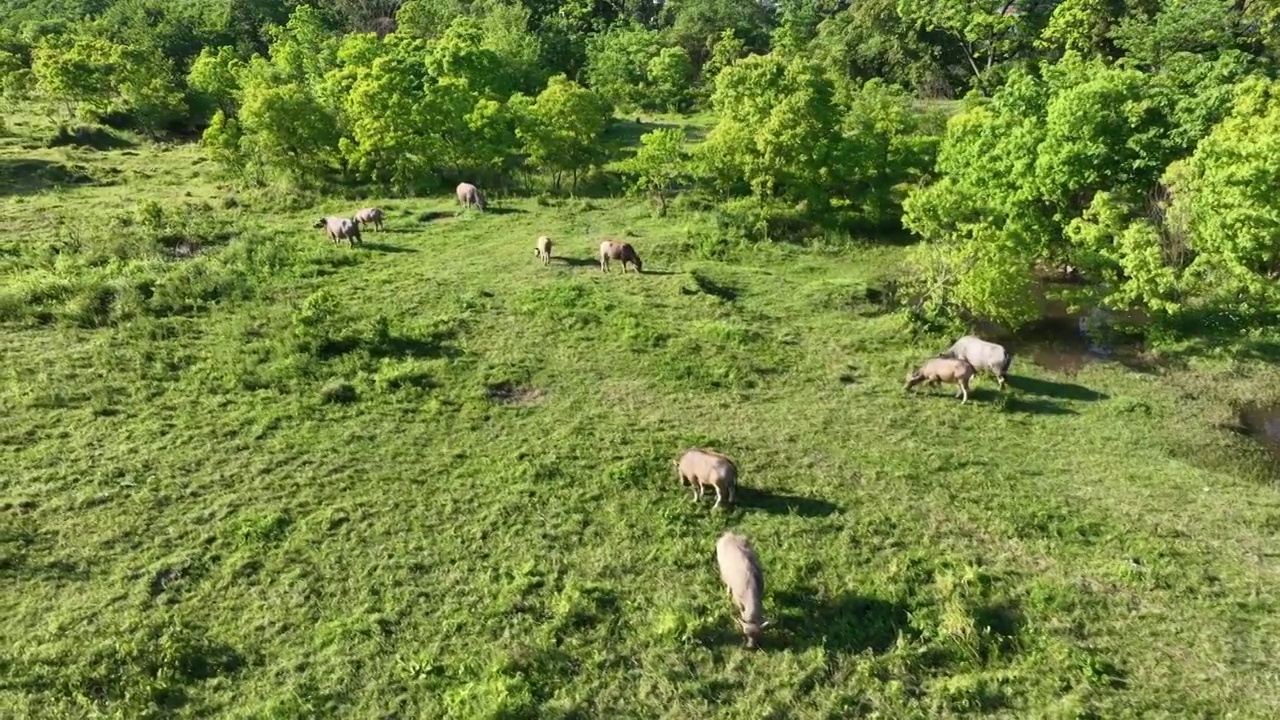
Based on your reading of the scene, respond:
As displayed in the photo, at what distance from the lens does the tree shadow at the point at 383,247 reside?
28.3m

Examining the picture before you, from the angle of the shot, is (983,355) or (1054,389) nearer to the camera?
(983,355)

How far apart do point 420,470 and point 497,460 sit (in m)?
1.59

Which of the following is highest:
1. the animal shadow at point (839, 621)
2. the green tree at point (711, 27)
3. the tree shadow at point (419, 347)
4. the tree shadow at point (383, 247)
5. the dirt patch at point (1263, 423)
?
the green tree at point (711, 27)

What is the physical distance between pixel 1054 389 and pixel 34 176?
43.5 meters

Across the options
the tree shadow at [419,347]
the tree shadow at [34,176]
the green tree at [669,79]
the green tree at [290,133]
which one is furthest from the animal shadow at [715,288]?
the green tree at [669,79]

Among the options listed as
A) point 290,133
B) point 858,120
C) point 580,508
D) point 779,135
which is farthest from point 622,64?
point 580,508

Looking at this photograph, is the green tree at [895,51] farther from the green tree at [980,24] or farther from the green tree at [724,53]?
the green tree at [724,53]

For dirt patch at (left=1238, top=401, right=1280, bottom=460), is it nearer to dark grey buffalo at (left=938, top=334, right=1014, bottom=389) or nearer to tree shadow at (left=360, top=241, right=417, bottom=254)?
dark grey buffalo at (left=938, top=334, right=1014, bottom=389)

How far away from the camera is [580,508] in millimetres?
15078

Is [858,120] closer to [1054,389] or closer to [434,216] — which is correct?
[1054,389]

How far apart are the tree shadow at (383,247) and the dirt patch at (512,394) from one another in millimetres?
11288

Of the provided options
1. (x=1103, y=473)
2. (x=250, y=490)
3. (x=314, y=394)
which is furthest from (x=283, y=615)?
(x=1103, y=473)

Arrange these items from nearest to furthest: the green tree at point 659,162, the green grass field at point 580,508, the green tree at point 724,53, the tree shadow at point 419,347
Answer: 1. the green grass field at point 580,508
2. the tree shadow at point 419,347
3. the green tree at point 659,162
4. the green tree at point 724,53

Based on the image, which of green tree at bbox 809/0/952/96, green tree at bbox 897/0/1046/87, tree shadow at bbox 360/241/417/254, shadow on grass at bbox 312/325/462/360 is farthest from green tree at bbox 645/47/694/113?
shadow on grass at bbox 312/325/462/360
